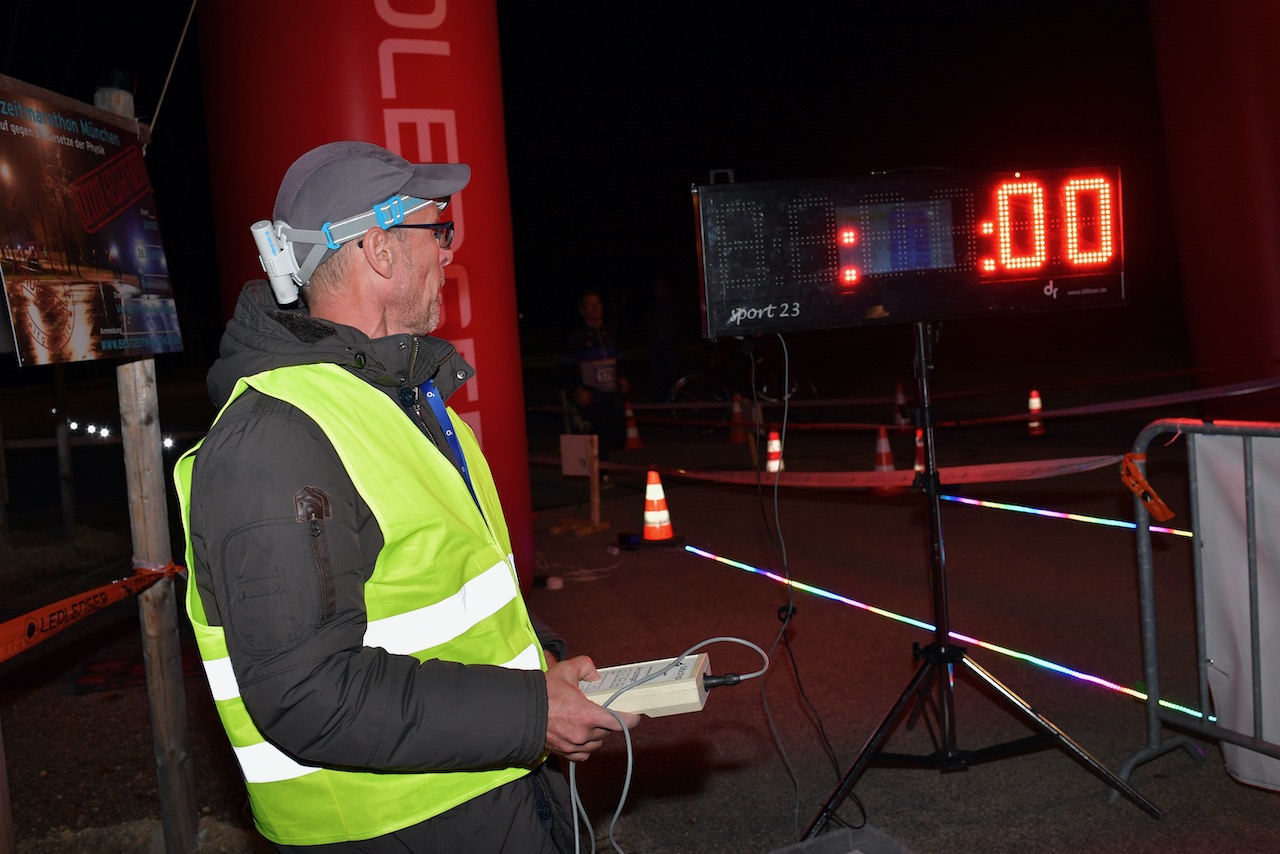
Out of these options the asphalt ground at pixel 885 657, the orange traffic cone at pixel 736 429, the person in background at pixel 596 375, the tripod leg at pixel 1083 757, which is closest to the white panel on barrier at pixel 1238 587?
the asphalt ground at pixel 885 657

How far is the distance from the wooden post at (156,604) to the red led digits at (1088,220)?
3.73 meters

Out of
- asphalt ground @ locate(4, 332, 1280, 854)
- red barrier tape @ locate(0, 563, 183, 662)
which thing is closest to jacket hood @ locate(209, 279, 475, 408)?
red barrier tape @ locate(0, 563, 183, 662)

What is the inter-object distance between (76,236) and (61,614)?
1223mm

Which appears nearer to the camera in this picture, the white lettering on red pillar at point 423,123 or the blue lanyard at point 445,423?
the blue lanyard at point 445,423

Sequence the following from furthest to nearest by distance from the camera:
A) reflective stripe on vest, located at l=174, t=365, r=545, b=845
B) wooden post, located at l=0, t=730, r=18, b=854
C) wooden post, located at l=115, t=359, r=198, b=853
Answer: wooden post, located at l=115, t=359, r=198, b=853 < wooden post, located at l=0, t=730, r=18, b=854 < reflective stripe on vest, located at l=174, t=365, r=545, b=845

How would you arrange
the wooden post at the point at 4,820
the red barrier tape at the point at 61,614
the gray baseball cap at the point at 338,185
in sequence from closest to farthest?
the gray baseball cap at the point at 338,185, the wooden post at the point at 4,820, the red barrier tape at the point at 61,614

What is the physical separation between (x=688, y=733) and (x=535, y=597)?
268cm

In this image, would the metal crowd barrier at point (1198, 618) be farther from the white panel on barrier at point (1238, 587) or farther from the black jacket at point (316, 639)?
the black jacket at point (316, 639)

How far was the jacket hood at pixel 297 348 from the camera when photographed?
6.31ft

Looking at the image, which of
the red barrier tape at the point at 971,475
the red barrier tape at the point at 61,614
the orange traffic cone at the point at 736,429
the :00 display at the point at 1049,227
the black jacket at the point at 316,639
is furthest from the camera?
the orange traffic cone at the point at 736,429

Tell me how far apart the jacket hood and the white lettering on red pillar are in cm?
415

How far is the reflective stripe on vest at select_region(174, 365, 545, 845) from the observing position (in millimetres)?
1835

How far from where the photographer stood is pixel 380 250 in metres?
2.07

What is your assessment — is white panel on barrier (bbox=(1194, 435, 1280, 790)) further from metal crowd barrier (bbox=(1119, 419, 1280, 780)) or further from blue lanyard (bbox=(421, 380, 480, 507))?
blue lanyard (bbox=(421, 380, 480, 507))
